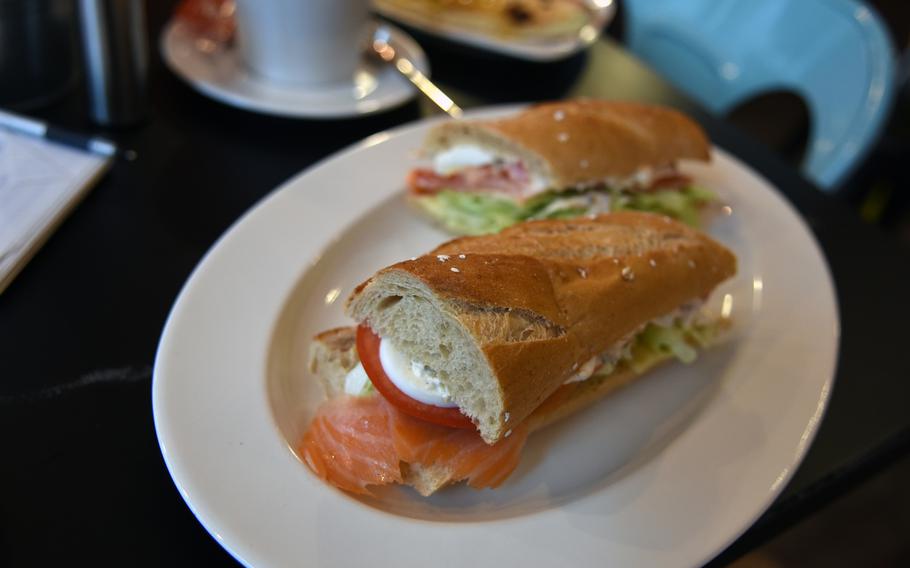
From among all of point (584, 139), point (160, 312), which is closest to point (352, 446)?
point (160, 312)

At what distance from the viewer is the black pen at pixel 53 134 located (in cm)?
176

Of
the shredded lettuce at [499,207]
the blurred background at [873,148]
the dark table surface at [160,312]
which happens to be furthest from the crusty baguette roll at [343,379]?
the blurred background at [873,148]

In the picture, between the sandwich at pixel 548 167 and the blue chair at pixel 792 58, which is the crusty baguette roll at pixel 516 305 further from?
the blue chair at pixel 792 58

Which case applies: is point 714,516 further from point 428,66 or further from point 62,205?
point 428,66

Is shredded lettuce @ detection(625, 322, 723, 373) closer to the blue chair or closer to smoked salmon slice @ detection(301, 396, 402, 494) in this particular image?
smoked salmon slice @ detection(301, 396, 402, 494)

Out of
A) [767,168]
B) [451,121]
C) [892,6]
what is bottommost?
[892,6]

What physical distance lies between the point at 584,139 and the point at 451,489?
0.97 m

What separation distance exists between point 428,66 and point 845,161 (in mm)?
1281

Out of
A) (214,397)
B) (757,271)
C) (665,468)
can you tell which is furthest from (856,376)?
(214,397)

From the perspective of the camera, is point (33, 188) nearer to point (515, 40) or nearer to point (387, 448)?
point (387, 448)

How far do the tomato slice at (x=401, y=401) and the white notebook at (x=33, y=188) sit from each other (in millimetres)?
701

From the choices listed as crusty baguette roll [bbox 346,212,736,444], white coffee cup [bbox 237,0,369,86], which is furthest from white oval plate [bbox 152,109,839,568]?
white coffee cup [bbox 237,0,369,86]

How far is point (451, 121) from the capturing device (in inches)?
77.2

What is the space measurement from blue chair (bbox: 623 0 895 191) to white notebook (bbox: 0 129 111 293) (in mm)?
2026
